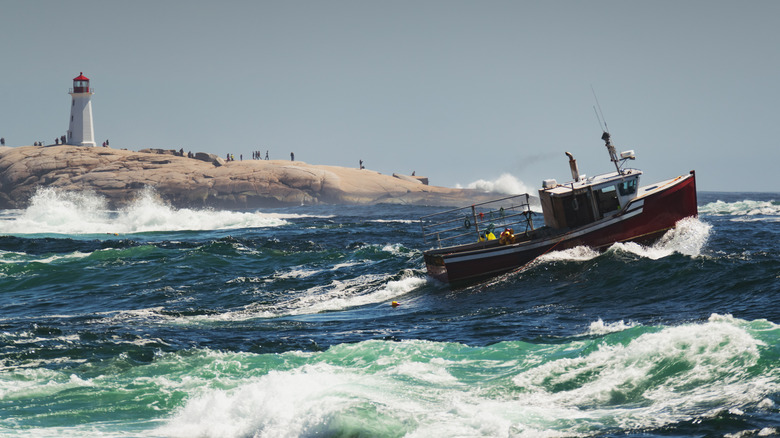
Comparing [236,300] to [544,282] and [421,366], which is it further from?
[421,366]

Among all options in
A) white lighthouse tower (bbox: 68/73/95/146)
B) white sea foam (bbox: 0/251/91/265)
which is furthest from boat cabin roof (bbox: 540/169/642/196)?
white lighthouse tower (bbox: 68/73/95/146)

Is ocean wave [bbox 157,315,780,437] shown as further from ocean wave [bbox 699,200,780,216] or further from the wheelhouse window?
ocean wave [bbox 699,200,780,216]

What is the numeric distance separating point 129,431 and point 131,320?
30.4 feet

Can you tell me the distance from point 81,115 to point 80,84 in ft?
14.7

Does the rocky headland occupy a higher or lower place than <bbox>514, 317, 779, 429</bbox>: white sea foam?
higher

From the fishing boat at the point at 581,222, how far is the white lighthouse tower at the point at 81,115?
75.5m

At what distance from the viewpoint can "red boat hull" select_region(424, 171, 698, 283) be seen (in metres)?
22.0

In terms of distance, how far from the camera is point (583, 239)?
73.8 ft

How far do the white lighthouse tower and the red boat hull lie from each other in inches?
2990

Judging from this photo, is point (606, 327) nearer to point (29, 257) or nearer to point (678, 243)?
point (678, 243)

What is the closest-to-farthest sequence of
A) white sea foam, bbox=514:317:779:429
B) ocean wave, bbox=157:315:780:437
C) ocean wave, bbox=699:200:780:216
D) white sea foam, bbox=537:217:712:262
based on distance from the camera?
1. ocean wave, bbox=157:315:780:437
2. white sea foam, bbox=514:317:779:429
3. white sea foam, bbox=537:217:712:262
4. ocean wave, bbox=699:200:780:216

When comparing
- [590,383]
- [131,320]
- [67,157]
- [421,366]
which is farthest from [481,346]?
[67,157]

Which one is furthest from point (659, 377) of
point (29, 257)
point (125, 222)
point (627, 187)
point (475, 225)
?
point (125, 222)

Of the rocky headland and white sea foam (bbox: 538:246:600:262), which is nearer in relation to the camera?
white sea foam (bbox: 538:246:600:262)
